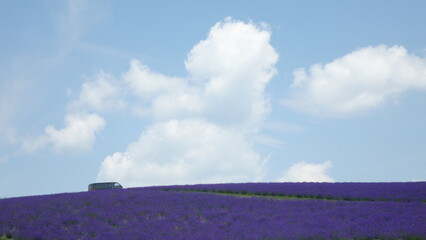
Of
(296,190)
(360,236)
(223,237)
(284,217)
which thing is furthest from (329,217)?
(296,190)

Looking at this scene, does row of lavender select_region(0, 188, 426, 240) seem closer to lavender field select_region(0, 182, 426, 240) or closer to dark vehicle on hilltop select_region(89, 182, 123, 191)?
lavender field select_region(0, 182, 426, 240)

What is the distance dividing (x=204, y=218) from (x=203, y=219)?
16 centimetres

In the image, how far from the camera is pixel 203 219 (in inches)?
753

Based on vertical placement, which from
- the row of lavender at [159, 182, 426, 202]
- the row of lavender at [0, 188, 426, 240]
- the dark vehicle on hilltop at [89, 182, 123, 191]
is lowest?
the row of lavender at [0, 188, 426, 240]

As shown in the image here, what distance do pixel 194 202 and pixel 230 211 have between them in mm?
3181

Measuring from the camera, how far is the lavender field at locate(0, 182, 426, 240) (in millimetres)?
15531

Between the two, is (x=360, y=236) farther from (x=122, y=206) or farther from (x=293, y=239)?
(x=122, y=206)

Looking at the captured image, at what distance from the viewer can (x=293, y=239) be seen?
47.0ft

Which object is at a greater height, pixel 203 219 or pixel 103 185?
pixel 103 185

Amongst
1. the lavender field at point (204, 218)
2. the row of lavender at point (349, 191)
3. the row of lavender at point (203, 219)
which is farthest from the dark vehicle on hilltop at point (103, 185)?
the row of lavender at point (203, 219)

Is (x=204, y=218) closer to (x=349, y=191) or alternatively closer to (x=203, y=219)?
(x=203, y=219)

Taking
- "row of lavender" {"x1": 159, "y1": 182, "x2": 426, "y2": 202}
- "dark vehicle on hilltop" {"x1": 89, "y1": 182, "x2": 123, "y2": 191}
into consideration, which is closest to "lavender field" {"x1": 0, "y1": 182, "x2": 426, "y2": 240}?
"row of lavender" {"x1": 159, "y1": 182, "x2": 426, "y2": 202}

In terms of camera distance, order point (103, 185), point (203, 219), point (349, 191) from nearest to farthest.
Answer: point (203, 219), point (349, 191), point (103, 185)

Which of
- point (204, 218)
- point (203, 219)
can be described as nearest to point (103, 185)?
point (204, 218)
